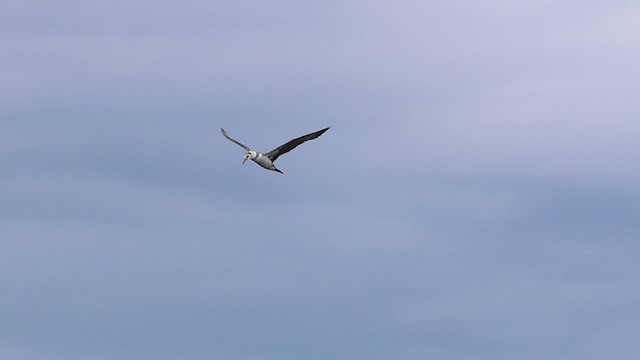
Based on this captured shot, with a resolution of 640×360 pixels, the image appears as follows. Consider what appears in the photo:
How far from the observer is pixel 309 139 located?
167 m

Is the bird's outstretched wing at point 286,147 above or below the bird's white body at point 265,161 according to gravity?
above

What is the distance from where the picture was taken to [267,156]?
17325cm

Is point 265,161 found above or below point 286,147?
below

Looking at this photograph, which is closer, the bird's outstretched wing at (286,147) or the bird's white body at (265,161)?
the bird's outstretched wing at (286,147)

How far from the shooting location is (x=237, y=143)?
179625 millimetres

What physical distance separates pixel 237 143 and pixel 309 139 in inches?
611

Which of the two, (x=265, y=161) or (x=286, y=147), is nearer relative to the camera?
(x=286, y=147)

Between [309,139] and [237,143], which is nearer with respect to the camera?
[309,139]

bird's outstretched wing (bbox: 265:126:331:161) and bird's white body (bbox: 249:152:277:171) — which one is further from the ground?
bird's outstretched wing (bbox: 265:126:331:161)

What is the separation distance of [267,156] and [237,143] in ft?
25.5

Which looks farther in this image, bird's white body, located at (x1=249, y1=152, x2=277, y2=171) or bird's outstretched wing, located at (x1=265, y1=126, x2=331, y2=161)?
bird's white body, located at (x1=249, y1=152, x2=277, y2=171)

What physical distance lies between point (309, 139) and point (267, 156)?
8.20m
